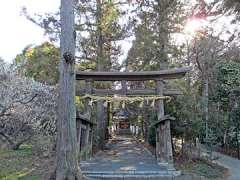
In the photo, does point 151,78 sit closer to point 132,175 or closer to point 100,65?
point 132,175

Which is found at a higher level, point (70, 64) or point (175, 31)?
point (175, 31)

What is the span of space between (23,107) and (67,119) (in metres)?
3.18

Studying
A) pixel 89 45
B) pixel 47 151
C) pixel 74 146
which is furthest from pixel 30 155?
pixel 89 45

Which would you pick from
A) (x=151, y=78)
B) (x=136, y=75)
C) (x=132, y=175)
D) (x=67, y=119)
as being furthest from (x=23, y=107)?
(x=151, y=78)

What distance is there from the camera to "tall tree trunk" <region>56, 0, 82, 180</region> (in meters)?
7.56

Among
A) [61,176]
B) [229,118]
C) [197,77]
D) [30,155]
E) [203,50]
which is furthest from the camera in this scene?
[197,77]

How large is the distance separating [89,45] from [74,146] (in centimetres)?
974

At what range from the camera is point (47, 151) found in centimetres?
1245

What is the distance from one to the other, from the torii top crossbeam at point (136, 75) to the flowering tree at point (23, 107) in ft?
4.98

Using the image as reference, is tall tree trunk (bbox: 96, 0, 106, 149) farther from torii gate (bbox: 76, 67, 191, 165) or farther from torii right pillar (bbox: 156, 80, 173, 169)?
torii right pillar (bbox: 156, 80, 173, 169)

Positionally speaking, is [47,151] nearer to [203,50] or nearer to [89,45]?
[89,45]

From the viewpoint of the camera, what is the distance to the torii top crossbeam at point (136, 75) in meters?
11.8

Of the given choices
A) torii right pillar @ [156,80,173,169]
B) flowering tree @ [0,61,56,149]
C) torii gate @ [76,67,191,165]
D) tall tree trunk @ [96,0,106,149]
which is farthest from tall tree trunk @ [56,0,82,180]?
tall tree trunk @ [96,0,106,149]

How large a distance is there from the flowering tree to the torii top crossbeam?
1.52m
